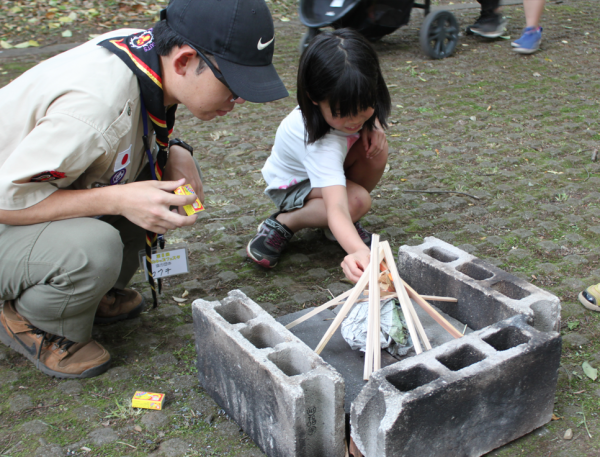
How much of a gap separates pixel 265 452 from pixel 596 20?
7.85m

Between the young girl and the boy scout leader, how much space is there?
0.42 metres

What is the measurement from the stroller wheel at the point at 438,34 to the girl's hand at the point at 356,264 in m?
4.58

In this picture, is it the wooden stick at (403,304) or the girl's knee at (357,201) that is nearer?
the wooden stick at (403,304)

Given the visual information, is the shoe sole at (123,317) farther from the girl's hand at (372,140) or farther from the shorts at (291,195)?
the girl's hand at (372,140)

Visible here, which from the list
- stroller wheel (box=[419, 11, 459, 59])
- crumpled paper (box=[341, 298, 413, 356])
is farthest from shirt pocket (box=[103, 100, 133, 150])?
stroller wheel (box=[419, 11, 459, 59])

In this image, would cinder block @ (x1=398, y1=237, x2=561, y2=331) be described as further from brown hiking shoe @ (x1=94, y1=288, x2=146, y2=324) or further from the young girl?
brown hiking shoe @ (x1=94, y1=288, x2=146, y2=324)

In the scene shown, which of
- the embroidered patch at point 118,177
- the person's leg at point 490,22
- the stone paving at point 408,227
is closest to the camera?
the stone paving at point 408,227

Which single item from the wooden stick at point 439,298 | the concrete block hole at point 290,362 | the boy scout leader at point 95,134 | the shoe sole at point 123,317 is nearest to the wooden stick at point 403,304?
the wooden stick at point 439,298

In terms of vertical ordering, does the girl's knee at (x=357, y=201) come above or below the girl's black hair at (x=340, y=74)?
below

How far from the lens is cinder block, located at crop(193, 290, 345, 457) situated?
1567mm

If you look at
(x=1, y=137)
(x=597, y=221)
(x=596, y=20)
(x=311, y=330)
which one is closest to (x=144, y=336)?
(x=311, y=330)

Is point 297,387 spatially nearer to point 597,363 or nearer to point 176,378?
point 176,378

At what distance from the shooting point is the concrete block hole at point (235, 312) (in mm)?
1927

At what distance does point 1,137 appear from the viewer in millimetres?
1875
